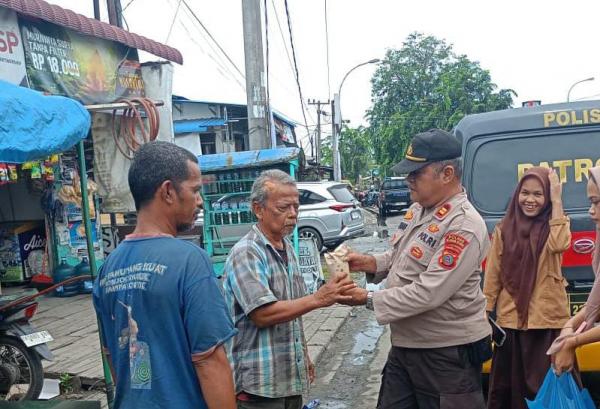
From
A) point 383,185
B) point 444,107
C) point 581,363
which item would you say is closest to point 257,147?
point 581,363

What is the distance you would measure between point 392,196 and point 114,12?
16.9m

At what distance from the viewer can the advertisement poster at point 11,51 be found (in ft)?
19.3

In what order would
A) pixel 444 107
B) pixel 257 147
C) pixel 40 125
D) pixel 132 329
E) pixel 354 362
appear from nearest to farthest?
pixel 132 329, pixel 40 125, pixel 354 362, pixel 257 147, pixel 444 107

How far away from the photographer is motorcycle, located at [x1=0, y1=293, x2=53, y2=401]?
4562 mm

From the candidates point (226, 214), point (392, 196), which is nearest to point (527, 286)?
point (226, 214)

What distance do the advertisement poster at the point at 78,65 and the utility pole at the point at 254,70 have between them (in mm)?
1736

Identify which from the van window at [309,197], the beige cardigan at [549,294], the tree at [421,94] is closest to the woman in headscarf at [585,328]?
the beige cardigan at [549,294]

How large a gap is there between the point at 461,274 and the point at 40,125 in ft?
8.71

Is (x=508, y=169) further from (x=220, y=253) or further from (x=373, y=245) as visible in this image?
(x=373, y=245)

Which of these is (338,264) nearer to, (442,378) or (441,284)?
(441,284)

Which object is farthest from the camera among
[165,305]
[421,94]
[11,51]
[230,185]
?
[421,94]

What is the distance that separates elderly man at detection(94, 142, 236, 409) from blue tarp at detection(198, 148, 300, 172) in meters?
5.22

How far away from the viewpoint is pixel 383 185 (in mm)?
25219

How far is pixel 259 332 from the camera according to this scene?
2.39 metres
